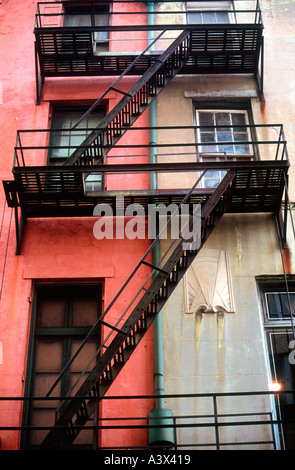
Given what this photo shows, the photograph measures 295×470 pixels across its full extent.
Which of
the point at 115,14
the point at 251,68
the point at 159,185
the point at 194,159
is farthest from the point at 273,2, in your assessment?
the point at 159,185

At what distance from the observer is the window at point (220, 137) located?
40.1ft

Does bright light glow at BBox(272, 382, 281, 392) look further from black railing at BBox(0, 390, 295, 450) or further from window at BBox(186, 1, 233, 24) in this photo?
window at BBox(186, 1, 233, 24)

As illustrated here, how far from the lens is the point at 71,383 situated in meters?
10.1

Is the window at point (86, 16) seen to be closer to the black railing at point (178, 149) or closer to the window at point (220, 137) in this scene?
the black railing at point (178, 149)

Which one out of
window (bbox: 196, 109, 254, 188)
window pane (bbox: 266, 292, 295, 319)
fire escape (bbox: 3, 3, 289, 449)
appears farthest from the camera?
window (bbox: 196, 109, 254, 188)

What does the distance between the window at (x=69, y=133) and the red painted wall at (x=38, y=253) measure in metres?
0.29

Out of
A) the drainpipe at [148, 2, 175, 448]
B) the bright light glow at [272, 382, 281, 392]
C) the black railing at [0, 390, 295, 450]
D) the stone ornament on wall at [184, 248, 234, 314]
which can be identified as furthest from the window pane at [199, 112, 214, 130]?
the black railing at [0, 390, 295, 450]

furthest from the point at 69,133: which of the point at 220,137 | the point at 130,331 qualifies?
the point at 130,331

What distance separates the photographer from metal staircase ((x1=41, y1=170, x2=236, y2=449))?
27.7 feet

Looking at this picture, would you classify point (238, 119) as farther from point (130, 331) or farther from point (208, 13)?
point (130, 331)

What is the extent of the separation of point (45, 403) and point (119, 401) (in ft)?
4.64

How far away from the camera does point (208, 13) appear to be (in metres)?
14.8

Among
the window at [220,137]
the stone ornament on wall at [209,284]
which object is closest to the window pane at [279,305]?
the stone ornament on wall at [209,284]

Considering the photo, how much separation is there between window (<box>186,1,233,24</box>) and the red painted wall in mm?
2951
